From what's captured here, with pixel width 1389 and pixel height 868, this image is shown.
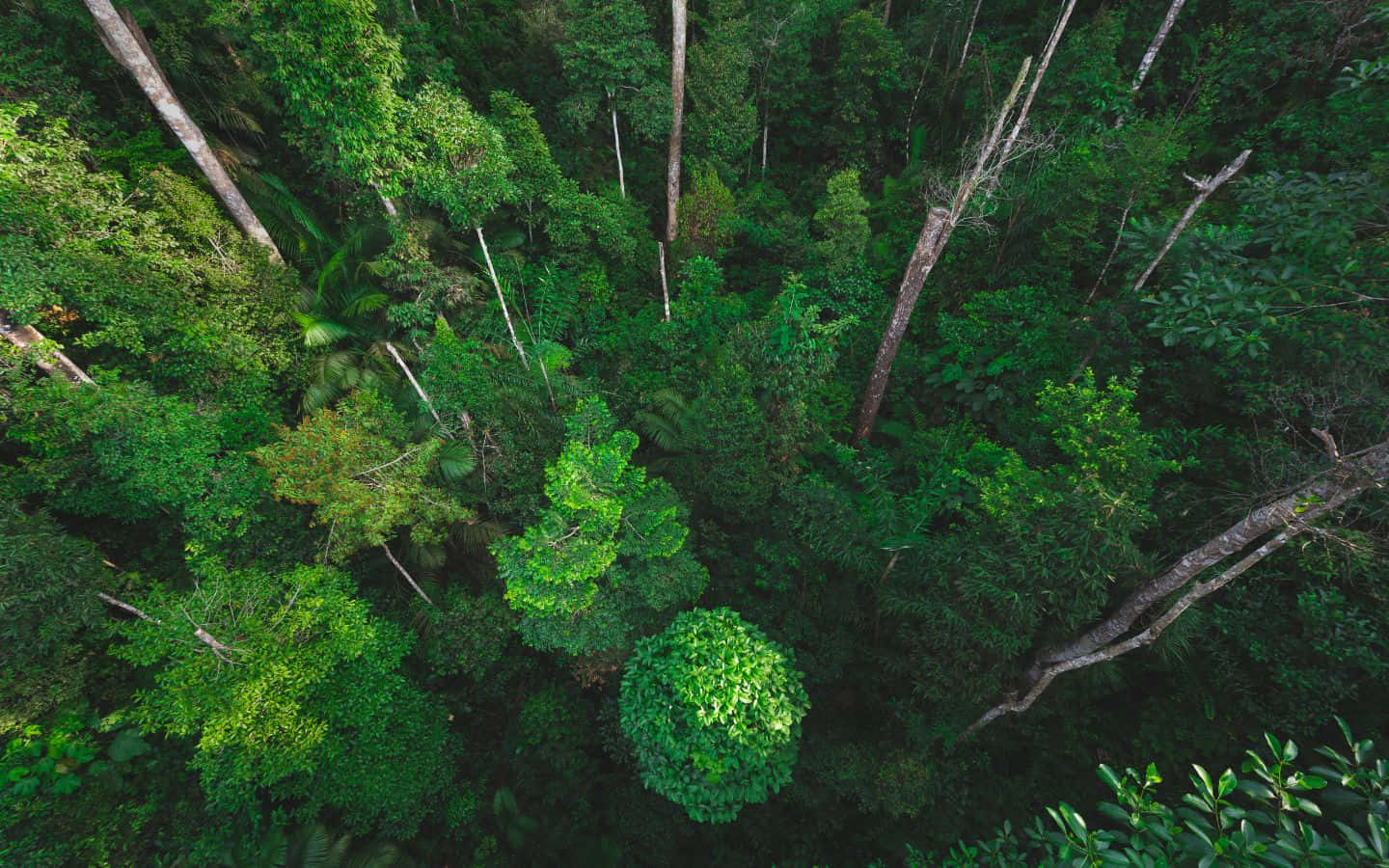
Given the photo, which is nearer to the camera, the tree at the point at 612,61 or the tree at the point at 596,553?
the tree at the point at 596,553

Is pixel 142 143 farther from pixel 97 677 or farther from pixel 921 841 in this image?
pixel 921 841

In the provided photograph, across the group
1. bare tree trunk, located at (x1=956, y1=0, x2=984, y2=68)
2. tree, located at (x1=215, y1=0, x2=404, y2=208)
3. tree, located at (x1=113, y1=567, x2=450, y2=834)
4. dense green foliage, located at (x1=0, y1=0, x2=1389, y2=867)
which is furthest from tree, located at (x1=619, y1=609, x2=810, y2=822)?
bare tree trunk, located at (x1=956, y1=0, x2=984, y2=68)

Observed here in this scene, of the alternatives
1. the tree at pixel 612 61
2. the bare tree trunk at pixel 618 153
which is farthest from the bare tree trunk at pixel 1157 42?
the bare tree trunk at pixel 618 153

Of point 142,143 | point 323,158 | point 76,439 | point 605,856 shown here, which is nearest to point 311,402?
point 76,439

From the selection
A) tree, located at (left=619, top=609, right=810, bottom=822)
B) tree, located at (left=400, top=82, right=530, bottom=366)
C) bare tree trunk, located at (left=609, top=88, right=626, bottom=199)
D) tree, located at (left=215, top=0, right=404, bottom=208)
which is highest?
tree, located at (left=215, top=0, right=404, bottom=208)

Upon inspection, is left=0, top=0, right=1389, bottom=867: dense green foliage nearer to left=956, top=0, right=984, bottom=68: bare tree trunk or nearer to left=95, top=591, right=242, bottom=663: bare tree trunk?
left=95, top=591, right=242, bottom=663: bare tree trunk

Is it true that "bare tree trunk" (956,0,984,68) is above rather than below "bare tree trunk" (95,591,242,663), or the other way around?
above

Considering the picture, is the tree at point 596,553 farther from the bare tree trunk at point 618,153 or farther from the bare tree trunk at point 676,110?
the bare tree trunk at point 618,153
